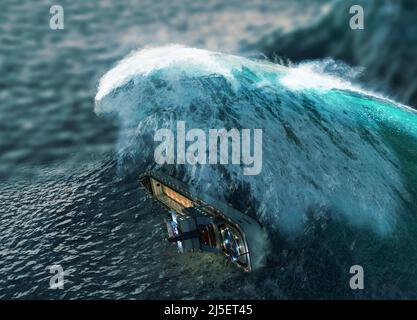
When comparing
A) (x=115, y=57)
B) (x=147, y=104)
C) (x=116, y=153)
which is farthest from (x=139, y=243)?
(x=115, y=57)

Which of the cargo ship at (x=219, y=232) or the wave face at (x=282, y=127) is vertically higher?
the wave face at (x=282, y=127)

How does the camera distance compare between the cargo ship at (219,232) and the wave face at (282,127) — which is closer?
the cargo ship at (219,232)

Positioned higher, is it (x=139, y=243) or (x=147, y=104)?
(x=147, y=104)

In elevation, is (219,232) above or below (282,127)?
below

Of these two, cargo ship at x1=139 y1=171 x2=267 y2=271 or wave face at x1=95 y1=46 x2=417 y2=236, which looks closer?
cargo ship at x1=139 y1=171 x2=267 y2=271

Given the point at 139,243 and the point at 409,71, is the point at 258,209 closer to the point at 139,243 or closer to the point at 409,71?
the point at 139,243
